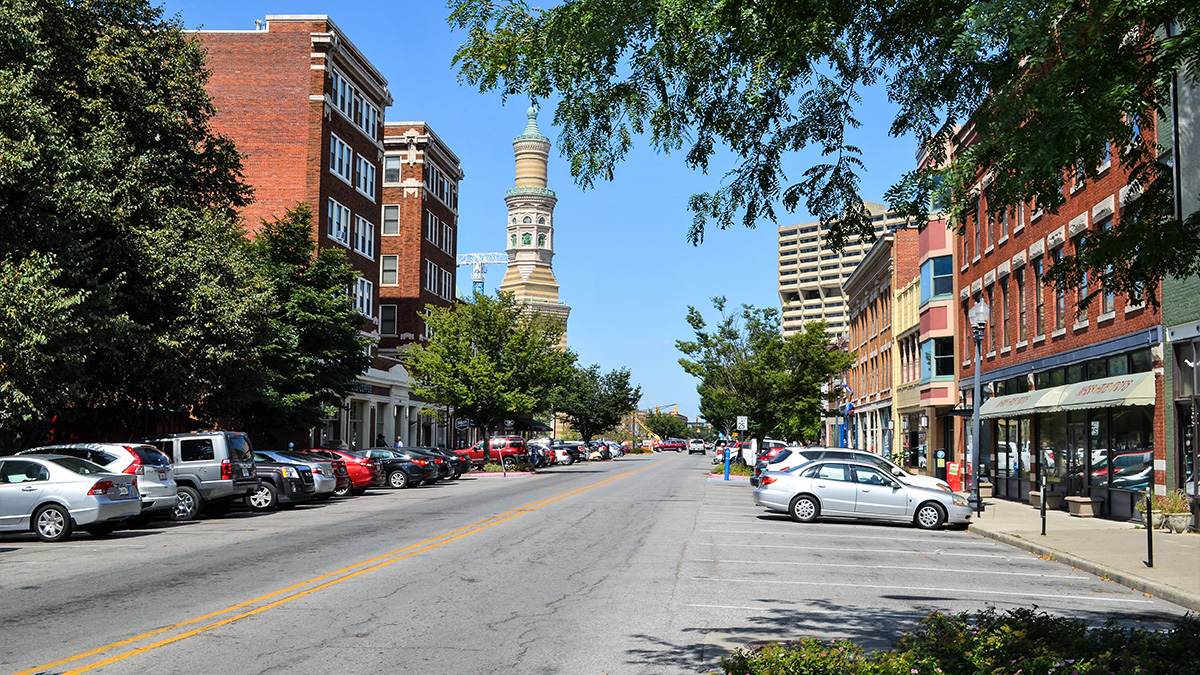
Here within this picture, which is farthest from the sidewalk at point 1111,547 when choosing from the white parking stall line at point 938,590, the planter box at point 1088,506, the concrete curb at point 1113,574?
the white parking stall line at point 938,590

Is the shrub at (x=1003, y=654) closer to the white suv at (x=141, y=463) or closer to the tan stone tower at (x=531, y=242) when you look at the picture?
the white suv at (x=141, y=463)

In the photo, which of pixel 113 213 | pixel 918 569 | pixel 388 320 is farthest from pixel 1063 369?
pixel 388 320

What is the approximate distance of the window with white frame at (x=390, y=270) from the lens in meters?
72.1

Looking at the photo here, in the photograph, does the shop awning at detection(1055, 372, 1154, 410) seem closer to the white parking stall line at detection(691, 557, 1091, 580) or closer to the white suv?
the white parking stall line at detection(691, 557, 1091, 580)

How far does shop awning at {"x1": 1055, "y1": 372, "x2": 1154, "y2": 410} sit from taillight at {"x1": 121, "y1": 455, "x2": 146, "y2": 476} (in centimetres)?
2063

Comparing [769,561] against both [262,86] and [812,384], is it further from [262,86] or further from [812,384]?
[262,86]

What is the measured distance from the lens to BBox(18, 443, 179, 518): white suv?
825 inches

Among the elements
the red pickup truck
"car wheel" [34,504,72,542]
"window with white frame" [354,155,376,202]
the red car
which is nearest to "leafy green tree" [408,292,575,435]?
the red pickup truck

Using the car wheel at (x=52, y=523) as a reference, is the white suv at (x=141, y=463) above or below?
above

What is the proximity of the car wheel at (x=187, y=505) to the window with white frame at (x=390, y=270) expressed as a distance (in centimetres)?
4897

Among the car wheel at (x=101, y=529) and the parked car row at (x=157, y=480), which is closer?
the parked car row at (x=157, y=480)

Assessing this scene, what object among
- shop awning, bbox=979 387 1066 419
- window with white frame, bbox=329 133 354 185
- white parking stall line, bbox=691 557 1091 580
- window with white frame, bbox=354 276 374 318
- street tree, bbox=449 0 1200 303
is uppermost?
window with white frame, bbox=329 133 354 185

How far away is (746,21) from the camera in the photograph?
752 centimetres

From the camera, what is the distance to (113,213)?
24719 mm
